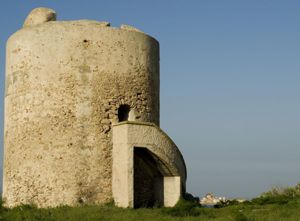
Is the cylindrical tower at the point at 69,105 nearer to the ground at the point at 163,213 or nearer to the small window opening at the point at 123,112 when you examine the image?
the small window opening at the point at 123,112

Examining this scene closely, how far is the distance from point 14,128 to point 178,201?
5.18m

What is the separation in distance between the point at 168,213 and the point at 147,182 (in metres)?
2.82

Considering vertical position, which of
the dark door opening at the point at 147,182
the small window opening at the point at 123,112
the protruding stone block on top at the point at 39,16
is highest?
the protruding stone block on top at the point at 39,16

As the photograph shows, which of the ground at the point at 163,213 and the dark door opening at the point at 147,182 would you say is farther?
the dark door opening at the point at 147,182

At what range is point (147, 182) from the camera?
1636 centimetres

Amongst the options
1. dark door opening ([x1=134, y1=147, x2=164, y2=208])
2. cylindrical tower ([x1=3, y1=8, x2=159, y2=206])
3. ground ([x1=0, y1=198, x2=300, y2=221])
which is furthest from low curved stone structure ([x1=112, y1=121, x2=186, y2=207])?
ground ([x1=0, y1=198, x2=300, y2=221])

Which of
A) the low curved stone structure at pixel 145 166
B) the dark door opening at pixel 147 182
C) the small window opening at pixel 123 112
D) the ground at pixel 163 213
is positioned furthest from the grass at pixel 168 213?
the small window opening at pixel 123 112

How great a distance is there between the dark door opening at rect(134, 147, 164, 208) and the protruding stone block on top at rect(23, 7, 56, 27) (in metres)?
4.96

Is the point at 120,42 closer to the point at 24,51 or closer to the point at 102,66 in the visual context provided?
the point at 102,66

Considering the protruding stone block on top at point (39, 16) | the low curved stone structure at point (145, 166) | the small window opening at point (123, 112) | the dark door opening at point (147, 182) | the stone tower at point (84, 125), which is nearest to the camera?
the low curved stone structure at point (145, 166)

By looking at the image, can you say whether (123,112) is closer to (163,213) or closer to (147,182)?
(147,182)

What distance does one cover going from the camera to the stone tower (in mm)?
15328

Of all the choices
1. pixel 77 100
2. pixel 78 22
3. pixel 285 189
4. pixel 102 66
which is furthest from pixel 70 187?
pixel 285 189

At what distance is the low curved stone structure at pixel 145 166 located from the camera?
14898mm
